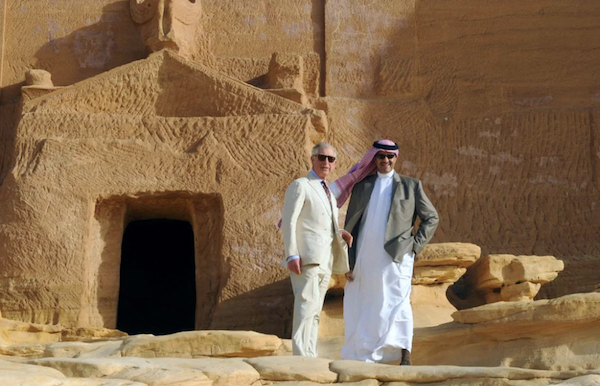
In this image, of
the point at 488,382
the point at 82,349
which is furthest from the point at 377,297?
the point at 82,349

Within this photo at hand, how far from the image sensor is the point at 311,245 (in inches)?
306

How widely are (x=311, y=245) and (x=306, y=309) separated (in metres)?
0.47

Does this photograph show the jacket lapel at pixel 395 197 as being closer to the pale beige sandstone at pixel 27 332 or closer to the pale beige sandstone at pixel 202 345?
the pale beige sandstone at pixel 202 345

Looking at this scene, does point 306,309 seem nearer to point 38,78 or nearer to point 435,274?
point 435,274

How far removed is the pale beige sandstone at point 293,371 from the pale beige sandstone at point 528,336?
93.7 inches

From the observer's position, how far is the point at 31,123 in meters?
12.1

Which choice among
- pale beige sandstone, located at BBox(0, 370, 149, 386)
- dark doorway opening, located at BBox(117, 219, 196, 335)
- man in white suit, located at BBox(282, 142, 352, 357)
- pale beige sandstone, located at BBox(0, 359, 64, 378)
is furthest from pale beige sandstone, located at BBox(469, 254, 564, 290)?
pale beige sandstone, located at BBox(0, 359, 64, 378)

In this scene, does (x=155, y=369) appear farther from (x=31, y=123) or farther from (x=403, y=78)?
(x=403, y=78)

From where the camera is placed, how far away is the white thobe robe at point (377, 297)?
7668 mm

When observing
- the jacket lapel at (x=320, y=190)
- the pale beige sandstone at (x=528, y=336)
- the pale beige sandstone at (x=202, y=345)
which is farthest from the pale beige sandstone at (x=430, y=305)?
the jacket lapel at (x=320, y=190)

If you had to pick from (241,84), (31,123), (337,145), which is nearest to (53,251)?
(31,123)

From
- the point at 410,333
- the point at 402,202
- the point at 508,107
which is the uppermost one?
the point at 508,107

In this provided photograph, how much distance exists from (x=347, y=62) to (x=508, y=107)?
215 cm

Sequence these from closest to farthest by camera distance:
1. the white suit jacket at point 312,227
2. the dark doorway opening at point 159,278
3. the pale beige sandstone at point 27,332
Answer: the white suit jacket at point 312,227, the pale beige sandstone at point 27,332, the dark doorway opening at point 159,278
